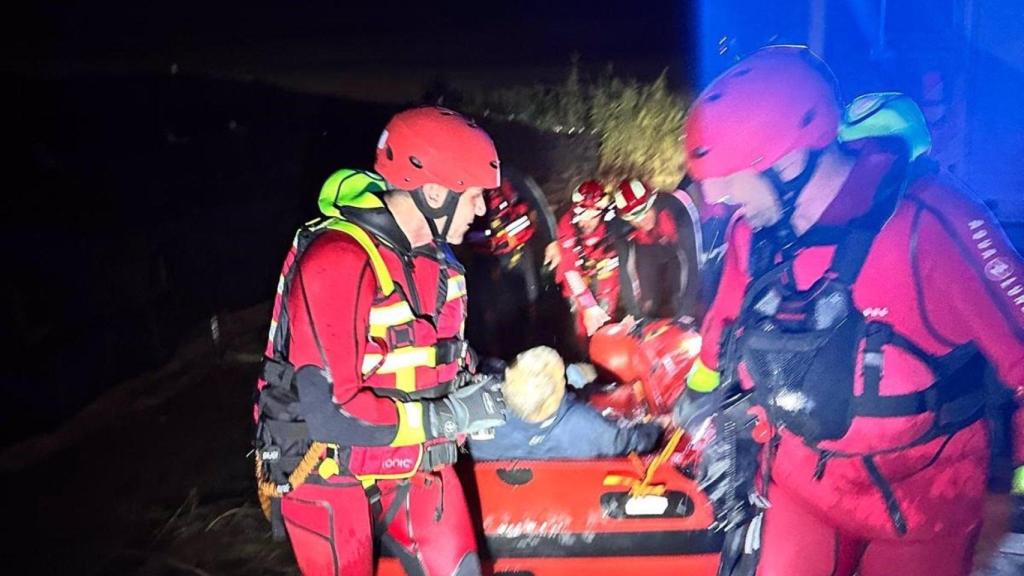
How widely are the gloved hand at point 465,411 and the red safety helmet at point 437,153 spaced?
1.39 feet

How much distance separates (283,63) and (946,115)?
7.12 feet

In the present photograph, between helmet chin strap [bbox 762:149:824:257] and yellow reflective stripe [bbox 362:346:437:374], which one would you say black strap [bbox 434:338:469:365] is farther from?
helmet chin strap [bbox 762:149:824:257]

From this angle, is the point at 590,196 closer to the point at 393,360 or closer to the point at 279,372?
the point at 393,360

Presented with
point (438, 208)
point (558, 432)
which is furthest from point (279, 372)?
point (558, 432)

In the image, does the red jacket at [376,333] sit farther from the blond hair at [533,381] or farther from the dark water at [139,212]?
the dark water at [139,212]

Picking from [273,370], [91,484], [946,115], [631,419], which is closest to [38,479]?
A: [91,484]

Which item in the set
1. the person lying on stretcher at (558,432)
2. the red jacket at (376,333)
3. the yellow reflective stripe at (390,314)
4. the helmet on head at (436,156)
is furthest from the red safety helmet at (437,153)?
the person lying on stretcher at (558,432)

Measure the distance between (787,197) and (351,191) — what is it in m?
0.88

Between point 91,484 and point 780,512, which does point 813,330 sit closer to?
point 780,512

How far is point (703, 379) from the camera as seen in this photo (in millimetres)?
1816

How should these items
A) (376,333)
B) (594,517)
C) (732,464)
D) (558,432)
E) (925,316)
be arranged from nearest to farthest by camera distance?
(925,316) → (376,333) → (732,464) → (594,517) → (558,432)

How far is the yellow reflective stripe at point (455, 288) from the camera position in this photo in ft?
5.53

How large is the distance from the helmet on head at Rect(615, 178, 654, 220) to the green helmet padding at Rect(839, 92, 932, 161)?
3.40 feet

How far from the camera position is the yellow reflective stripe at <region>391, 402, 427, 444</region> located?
5.13 feet
